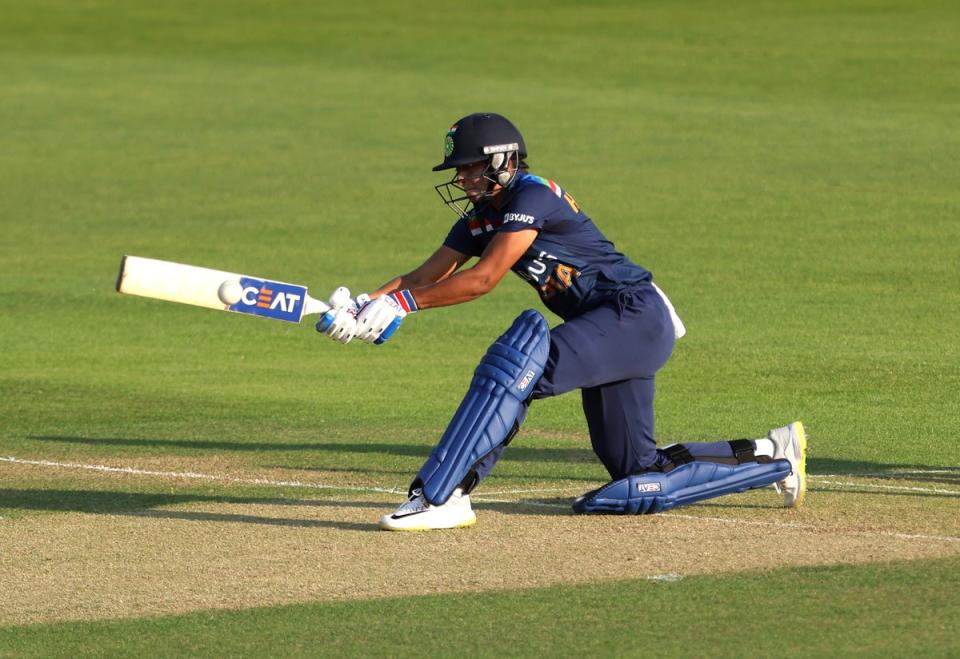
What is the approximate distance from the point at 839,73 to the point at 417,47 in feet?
28.7

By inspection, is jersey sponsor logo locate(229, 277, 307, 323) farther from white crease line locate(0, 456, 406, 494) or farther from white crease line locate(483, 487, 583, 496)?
white crease line locate(483, 487, 583, 496)

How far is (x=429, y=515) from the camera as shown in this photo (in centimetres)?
770

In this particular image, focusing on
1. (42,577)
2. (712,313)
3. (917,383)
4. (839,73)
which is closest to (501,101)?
(839,73)

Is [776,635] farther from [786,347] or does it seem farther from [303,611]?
[786,347]

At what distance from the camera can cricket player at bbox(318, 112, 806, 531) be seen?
764 cm

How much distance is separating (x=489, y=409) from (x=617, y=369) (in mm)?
593

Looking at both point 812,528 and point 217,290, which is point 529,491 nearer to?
point 812,528

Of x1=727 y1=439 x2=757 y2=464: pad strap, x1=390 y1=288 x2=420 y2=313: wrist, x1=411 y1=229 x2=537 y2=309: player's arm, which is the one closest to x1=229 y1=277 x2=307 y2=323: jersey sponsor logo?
x1=390 y1=288 x2=420 y2=313: wrist

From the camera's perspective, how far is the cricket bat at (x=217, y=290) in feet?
25.8

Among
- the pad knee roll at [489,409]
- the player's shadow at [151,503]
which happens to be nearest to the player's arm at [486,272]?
the pad knee roll at [489,409]

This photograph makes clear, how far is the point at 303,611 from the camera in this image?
637cm

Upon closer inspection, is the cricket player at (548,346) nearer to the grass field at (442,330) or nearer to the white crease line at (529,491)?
the grass field at (442,330)

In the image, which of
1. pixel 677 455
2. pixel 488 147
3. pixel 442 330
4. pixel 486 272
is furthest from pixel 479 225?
pixel 442 330

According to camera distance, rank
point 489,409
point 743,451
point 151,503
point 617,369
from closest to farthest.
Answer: point 489,409, point 617,369, point 743,451, point 151,503
